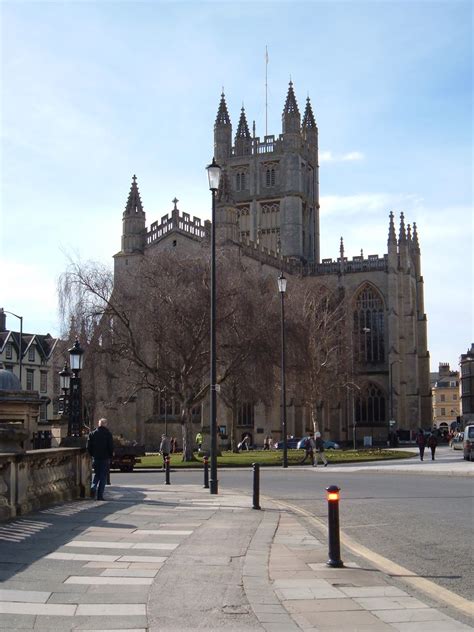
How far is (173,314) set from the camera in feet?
123

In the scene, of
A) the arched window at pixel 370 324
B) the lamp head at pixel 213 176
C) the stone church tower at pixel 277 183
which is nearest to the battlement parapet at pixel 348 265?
the arched window at pixel 370 324

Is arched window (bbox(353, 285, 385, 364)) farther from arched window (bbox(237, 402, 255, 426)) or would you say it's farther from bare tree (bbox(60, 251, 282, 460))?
bare tree (bbox(60, 251, 282, 460))

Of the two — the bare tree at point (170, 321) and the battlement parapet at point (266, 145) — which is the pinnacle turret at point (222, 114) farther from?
the bare tree at point (170, 321)

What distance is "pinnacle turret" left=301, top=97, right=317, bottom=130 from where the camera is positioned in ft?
297

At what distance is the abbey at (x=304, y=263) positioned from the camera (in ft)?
206

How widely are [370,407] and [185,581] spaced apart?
65.0 meters

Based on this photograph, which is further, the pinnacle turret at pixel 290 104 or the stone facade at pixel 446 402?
the stone facade at pixel 446 402

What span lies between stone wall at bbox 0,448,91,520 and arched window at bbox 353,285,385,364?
5714cm

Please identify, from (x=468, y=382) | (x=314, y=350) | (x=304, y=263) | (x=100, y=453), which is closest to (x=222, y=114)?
(x=304, y=263)

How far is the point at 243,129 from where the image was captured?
291 ft

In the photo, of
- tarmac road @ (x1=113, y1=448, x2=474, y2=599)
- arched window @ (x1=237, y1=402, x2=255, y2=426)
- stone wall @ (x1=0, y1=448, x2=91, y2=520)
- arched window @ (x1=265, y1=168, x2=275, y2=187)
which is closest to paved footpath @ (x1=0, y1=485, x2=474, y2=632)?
stone wall @ (x1=0, y1=448, x2=91, y2=520)

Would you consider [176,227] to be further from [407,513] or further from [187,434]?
[407,513]

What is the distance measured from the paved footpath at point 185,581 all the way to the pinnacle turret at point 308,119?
81.8 m

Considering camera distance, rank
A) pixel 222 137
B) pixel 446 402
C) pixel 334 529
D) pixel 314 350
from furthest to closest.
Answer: pixel 446 402
pixel 222 137
pixel 314 350
pixel 334 529
